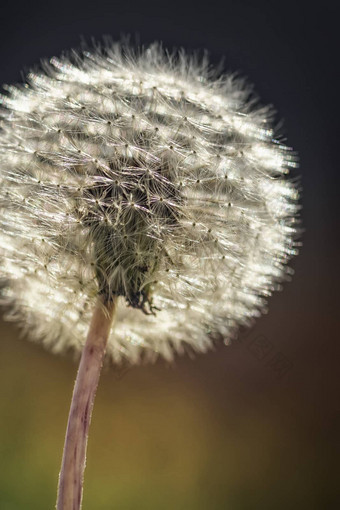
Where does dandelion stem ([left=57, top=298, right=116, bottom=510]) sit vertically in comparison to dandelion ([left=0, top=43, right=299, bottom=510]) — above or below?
below

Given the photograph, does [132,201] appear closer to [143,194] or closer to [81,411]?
[143,194]

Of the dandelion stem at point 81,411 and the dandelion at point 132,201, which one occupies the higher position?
the dandelion at point 132,201

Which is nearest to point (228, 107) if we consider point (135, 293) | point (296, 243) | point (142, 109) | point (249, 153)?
point (249, 153)

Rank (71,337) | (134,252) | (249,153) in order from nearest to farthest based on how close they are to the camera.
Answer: (134,252), (249,153), (71,337)

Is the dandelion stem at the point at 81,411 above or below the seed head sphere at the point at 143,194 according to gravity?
below

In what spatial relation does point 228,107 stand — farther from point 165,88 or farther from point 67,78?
point 67,78
